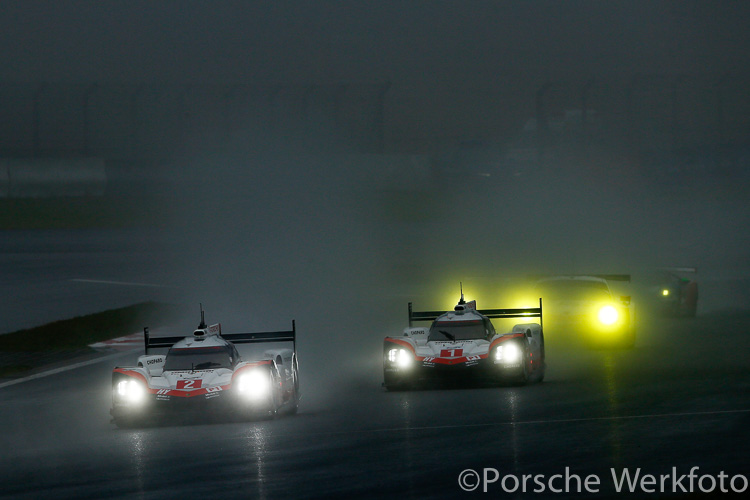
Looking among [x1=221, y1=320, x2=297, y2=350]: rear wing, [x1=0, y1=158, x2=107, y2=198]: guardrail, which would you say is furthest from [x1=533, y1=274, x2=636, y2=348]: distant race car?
[x1=0, y1=158, x2=107, y2=198]: guardrail

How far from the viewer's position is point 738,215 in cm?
8456

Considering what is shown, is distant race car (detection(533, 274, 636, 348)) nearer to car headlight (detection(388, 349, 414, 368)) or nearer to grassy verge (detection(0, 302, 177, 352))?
car headlight (detection(388, 349, 414, 368))

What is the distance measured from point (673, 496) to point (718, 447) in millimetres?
1867

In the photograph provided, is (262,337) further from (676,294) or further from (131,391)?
(676,294)

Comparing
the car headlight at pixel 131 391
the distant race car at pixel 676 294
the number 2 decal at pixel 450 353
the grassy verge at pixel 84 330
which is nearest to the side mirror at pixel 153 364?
the car headlight at pixel 131 391

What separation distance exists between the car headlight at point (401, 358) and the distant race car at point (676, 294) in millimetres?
12699

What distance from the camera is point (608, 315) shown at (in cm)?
1978

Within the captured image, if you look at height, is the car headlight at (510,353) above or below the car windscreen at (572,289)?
below

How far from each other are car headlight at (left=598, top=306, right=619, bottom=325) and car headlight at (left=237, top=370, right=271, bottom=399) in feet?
29.1

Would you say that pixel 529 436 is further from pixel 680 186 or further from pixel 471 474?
pixel 680 186

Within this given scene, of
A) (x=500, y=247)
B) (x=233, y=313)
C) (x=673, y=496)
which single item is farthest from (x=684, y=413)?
(x=500, y=247)

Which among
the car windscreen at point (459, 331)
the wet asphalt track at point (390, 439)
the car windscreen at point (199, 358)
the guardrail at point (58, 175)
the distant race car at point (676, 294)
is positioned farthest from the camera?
the guardrail at point (58, 175)

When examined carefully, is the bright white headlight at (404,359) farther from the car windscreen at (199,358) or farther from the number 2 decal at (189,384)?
the number 2 decal at (189,384)

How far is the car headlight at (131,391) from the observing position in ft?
41.5
